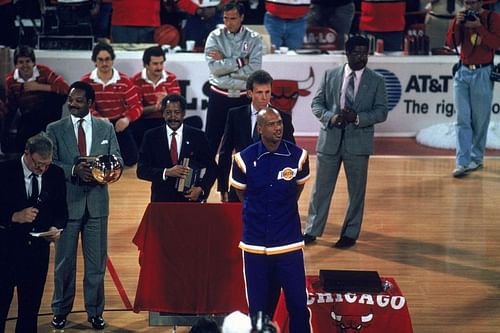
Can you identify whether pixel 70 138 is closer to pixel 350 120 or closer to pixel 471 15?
pixel 350 120

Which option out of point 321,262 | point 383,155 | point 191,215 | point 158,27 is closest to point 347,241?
point 321,262

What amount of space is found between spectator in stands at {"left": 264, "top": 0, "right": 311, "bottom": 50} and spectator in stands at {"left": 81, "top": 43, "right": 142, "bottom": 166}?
269 centimetres

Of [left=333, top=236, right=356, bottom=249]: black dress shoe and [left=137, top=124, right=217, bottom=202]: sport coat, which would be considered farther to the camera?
[left=333, top=236, right=356, bottom=249]: black dress shoe

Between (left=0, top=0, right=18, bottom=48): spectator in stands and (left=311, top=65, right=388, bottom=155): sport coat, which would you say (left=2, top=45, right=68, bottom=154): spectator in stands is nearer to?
(left=0, top=0, right=18, bottom=48): spectator in stands

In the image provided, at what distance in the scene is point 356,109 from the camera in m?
9.84

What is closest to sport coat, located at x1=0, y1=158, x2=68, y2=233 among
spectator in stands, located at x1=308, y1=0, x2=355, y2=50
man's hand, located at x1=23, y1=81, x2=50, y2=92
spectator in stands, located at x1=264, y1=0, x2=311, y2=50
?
man's hand, located at x1=23, y1=81, x2=50, y2=92

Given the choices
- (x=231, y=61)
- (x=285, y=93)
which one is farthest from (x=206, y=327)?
(x=285, y=93)

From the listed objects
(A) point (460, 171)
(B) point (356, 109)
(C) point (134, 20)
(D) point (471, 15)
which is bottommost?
(A) point (460, 171)

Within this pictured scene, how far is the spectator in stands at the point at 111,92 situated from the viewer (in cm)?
1265

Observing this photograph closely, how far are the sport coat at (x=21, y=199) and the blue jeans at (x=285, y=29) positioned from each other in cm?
778

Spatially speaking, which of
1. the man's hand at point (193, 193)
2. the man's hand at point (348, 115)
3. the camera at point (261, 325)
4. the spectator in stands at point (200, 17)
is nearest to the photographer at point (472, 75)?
the man's hand at point (348, 115)

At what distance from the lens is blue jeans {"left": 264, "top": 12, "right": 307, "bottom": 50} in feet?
48.4

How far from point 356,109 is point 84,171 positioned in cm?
302

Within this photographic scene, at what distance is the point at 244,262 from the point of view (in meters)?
7.28
